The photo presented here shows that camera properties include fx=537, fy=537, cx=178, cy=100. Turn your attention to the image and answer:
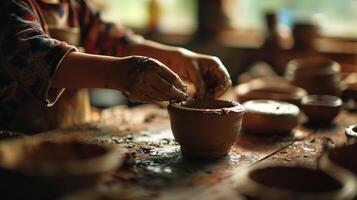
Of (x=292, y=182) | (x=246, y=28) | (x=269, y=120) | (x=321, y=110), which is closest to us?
(x=292, y=182)

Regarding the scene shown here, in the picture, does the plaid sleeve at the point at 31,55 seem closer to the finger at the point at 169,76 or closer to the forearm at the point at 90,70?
the forearm at the point at 90,70

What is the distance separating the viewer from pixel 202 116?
243 cm

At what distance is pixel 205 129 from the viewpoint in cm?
246

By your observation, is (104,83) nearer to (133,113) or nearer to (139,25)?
(133,113)

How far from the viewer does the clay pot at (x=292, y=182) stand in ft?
5.68

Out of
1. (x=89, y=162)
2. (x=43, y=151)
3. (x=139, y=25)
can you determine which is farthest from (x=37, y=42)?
(x=139, y=25)

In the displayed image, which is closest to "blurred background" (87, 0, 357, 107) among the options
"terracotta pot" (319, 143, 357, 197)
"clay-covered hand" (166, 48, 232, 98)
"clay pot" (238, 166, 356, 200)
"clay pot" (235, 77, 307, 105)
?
"clay pot" (235, 77, 307, 105)

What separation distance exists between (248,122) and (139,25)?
5.30 meters

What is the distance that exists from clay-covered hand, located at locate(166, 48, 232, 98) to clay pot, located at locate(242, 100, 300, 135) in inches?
8.4

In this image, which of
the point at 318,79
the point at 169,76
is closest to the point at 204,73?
the point at 169,76

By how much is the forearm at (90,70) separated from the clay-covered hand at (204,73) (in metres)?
0.73

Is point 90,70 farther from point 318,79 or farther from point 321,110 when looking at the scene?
point 318,79

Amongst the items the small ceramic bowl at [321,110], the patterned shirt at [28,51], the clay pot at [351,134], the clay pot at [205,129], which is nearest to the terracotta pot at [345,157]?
the clay pot at [351,134]

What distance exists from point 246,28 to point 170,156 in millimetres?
4896
